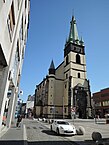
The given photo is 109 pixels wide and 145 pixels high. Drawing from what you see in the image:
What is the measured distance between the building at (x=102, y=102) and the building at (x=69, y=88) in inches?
443

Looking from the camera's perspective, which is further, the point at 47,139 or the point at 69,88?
the point at 69,88

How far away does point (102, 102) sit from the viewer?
63656 millimetres

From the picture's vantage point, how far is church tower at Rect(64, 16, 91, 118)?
5247 cm

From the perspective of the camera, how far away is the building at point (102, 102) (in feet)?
200

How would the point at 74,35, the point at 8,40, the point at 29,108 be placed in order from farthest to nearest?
the point at 29,108
the point at 74,35
the point at 8,40

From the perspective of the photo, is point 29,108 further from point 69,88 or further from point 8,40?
A: point 8,40

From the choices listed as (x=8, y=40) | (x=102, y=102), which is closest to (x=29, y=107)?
(x=102, y=102)

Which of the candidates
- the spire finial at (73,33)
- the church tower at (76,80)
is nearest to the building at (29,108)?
the church tower at (76,80)

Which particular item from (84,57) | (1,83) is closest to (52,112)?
(84,57)

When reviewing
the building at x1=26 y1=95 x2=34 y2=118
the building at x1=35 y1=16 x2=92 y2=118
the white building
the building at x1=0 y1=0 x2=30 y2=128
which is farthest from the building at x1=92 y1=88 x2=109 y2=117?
the building at x1=0 y1=0 x2=30 y2=128

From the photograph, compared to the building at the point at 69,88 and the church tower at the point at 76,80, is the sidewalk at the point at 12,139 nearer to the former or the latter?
the church tower at the point at 76,80

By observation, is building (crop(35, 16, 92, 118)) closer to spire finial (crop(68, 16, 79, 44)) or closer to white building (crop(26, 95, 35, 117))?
spire finial (crop(68, 16, 79, 44))

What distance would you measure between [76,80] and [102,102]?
19.1m

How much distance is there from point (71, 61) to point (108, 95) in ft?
74.3
